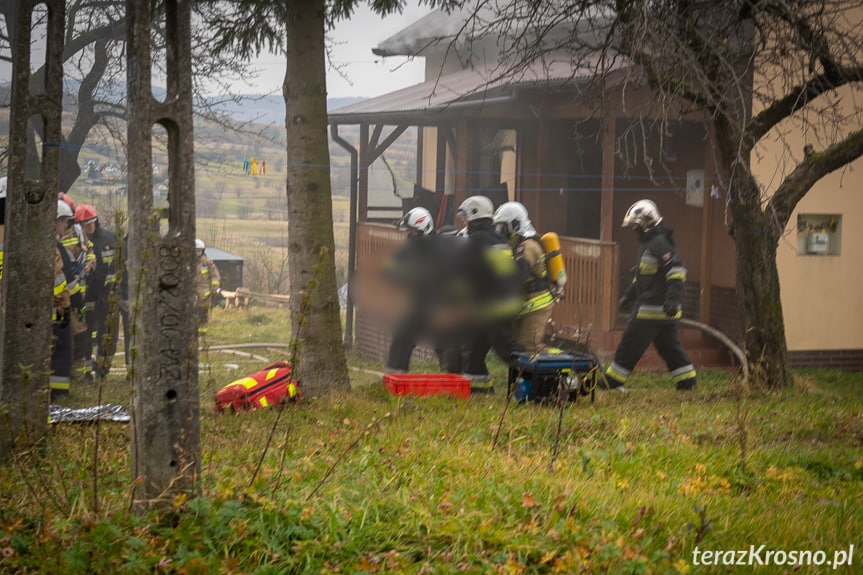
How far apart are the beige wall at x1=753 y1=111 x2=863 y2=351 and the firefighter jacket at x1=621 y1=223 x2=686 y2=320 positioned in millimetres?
2582

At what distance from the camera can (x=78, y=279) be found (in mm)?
10484

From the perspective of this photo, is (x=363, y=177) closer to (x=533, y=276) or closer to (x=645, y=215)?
(x=533, y=276)

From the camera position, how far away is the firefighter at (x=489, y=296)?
32.8 feet

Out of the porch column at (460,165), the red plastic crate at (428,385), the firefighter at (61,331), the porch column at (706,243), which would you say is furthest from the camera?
the porch column at (460,165)

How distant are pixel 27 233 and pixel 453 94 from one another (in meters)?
8.69

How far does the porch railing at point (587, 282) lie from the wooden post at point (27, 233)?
5.91 metres

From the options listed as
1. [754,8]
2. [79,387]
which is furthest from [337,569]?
[79,387]

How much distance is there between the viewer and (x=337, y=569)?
143 inches

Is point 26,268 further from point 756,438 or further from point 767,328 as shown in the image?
point 767,328

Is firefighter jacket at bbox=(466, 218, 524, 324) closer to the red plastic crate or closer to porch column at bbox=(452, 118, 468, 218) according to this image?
the red plastic crate

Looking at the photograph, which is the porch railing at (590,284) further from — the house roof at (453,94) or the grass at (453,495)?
the grass at (453,495)

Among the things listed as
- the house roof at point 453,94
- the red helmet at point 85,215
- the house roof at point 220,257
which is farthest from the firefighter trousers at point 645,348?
the house roof at point 220,257

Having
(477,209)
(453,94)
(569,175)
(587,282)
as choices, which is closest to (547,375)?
(477,209)

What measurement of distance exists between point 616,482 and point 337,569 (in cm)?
215
